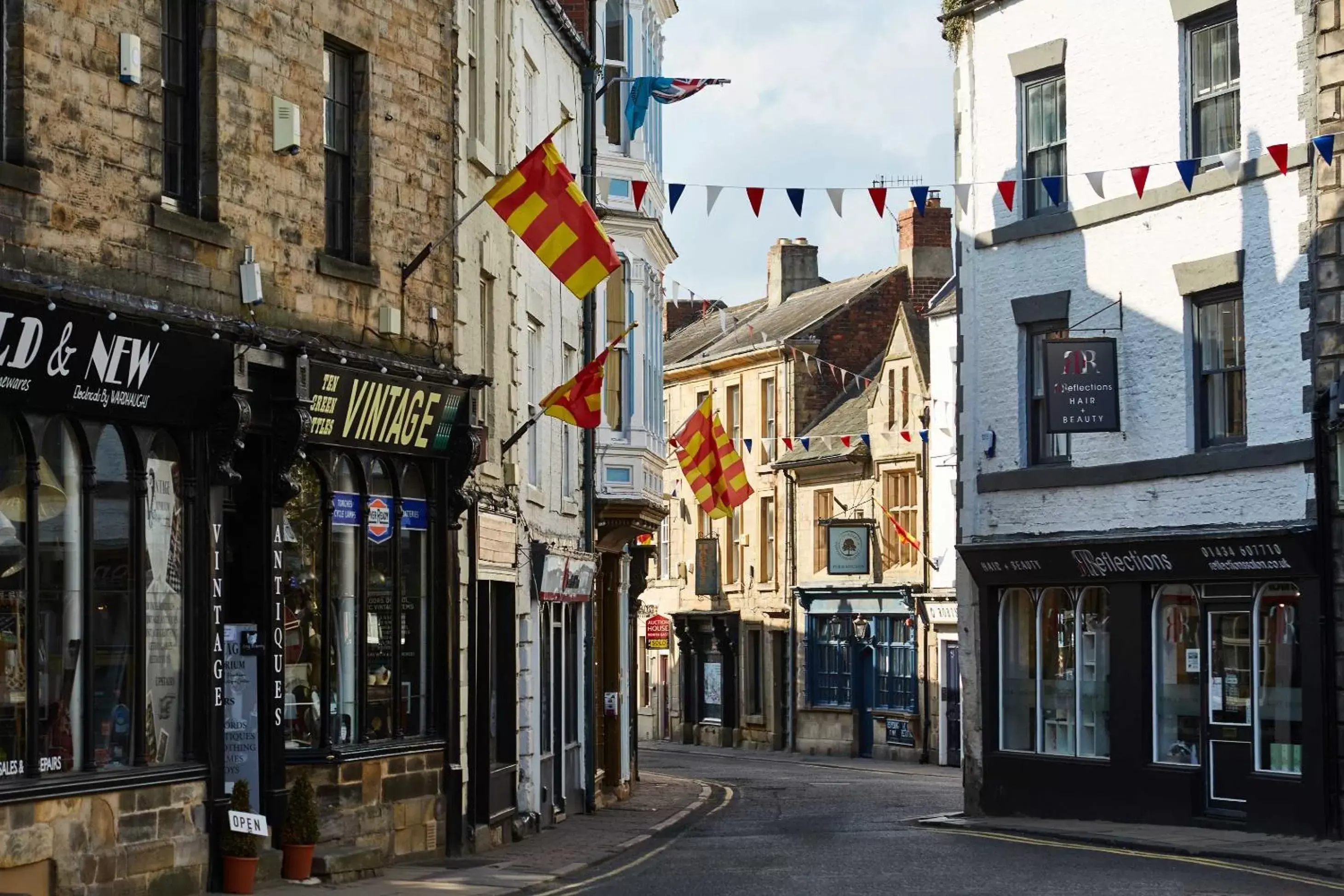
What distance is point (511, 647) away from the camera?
78.2 feet

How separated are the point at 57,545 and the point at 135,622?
115 cm

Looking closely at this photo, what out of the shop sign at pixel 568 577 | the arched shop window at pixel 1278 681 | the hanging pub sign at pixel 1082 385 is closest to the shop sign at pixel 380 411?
the shop sign at pixel 568 577

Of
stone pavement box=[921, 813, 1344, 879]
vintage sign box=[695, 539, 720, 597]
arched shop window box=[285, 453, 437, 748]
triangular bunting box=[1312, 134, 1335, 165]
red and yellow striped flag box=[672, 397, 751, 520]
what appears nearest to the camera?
arched shop window box=[285, 453, 437, 748]

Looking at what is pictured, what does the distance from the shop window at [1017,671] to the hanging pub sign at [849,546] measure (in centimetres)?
2476

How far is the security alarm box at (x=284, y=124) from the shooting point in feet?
56.8

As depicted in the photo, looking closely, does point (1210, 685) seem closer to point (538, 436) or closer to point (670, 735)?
point (538, 436)

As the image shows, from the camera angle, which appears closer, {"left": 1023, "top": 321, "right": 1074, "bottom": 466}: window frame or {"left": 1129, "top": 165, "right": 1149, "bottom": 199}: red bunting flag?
{"left": 1129, "top": 165, "right": 1149, "bottom": 199}: red bunting flag

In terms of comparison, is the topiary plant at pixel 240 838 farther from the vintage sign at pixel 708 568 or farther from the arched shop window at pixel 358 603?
the vintage sign at pixel 708 568

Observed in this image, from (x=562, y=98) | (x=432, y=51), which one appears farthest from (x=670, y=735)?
(x=432, y=51)

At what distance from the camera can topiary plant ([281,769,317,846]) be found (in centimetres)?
1681

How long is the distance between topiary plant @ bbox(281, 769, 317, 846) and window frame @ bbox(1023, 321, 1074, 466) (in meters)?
12.3

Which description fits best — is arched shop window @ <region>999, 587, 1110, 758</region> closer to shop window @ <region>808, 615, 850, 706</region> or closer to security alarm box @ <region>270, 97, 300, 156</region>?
security alarm box @ <region>270, 97, 300, 156</region>

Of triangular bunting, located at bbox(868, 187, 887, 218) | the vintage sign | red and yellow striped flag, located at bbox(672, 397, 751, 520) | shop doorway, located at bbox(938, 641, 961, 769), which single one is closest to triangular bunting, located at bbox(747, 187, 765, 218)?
triangular bunting, located at bbox(868, 187, 887, 218)

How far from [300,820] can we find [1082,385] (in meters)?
11.7
